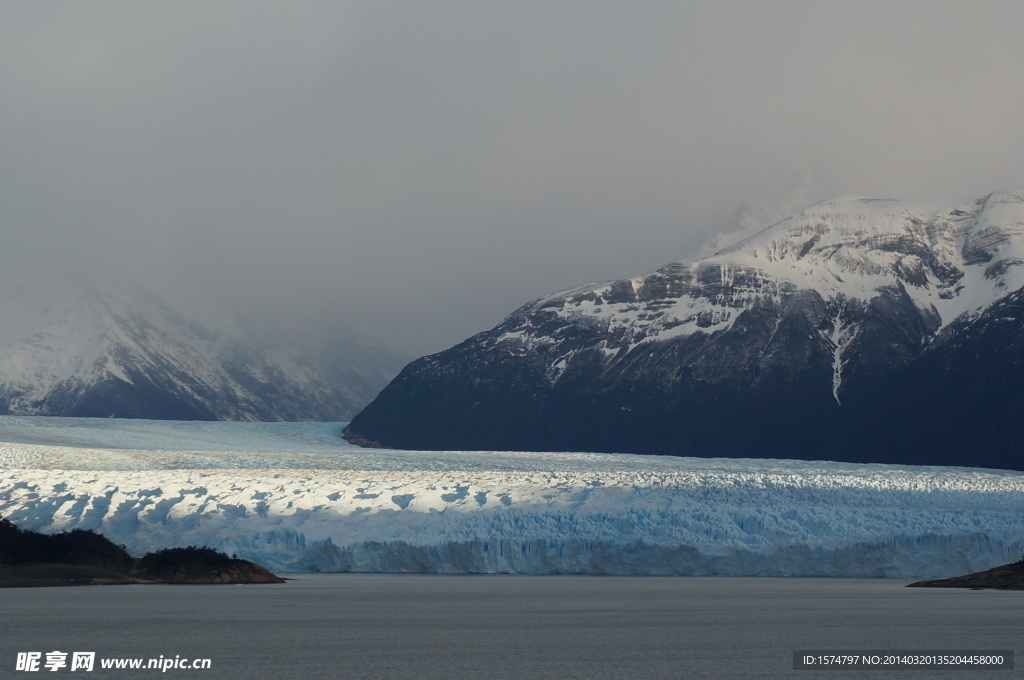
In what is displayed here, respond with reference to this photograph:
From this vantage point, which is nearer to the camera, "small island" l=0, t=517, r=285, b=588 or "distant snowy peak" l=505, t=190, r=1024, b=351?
"small island" l=0, t=517, r=285, b=588

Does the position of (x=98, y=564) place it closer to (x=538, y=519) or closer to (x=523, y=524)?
(x=523, y=524)

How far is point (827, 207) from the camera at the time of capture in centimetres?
13038

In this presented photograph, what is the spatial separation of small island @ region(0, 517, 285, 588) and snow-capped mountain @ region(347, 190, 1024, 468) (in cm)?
7355

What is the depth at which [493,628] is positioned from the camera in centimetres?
1828

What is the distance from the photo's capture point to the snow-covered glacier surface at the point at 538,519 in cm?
3500

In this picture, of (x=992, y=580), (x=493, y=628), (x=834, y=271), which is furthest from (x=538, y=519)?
(x=834, y=271)

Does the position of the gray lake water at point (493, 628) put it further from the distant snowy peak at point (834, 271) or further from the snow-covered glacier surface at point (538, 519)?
the distant snowy peak at point (834, 271)

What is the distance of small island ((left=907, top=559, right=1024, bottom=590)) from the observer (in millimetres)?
31109

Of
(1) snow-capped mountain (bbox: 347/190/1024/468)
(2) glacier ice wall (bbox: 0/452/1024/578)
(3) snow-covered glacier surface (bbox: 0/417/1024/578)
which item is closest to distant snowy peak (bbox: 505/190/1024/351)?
(1) snow-capped mountain (bbox: 347/190/1024/468)

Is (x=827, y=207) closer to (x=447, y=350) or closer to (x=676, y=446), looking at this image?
(x=676, y=446)

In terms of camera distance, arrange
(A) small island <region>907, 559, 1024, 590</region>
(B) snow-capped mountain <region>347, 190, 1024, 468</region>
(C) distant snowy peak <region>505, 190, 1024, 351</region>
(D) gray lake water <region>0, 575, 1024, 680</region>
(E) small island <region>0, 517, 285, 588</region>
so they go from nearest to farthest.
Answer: (D) gray lake water <region>0, 575, 1024, 680</region>
(E) small island <region>0, 517, 285, 588</region>
(A) small island <region>907, 559, 1024, 590</region>
(B) snow-capped mountain <region>347, 190, 1024, 468</region>
(C) distant snowy peak <region>505, 190, 1024, 351</region>

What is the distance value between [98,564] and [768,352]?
3762 inches

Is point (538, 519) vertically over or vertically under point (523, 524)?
over

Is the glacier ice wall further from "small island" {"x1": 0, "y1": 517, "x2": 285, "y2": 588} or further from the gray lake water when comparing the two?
the gray lake water
